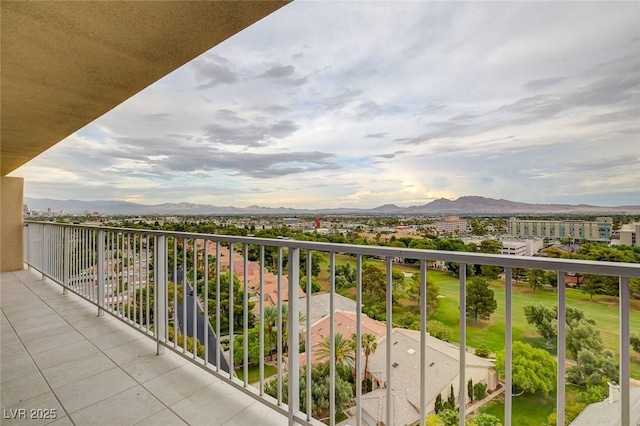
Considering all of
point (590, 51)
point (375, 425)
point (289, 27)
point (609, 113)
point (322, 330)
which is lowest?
point (375, 425)

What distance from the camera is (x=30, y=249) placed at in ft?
19.3

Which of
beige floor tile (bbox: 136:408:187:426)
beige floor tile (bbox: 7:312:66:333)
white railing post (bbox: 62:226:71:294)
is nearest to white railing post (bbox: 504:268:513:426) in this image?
beige floor tile (bbox: 136:408:187:426)

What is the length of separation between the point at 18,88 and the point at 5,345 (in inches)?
94.5

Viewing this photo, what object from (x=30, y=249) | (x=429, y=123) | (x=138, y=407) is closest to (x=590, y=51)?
(x=429, y=123)

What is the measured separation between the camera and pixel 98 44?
6.13ft

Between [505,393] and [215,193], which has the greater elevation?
[215,193]

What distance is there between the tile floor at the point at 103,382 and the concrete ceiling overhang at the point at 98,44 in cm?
236

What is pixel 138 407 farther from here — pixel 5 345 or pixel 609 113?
pixel 609 113

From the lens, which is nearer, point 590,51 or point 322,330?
point 322,330

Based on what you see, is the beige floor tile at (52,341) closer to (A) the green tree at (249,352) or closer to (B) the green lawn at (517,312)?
(A) the green tree at (249,352)

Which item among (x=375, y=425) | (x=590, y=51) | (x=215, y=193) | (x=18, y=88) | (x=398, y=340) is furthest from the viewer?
(x=215, y=193)

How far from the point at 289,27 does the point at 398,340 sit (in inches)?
266

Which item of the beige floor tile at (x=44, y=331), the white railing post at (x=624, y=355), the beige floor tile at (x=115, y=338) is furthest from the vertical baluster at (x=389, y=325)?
the beige floor tile at (x=44, y=331)

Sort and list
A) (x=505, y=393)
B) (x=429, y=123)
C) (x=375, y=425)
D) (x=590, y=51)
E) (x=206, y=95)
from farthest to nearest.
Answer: (x=429, y=123), (x=206, y=95), (x=590, y=51), (x=375, y=425), (x=505, y=393)
